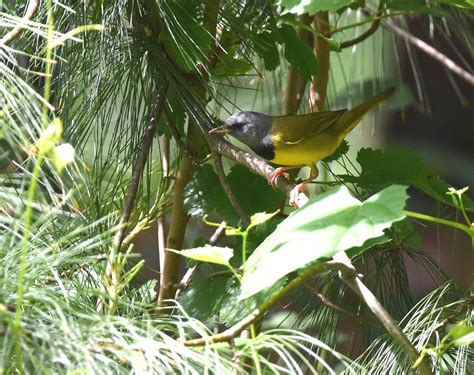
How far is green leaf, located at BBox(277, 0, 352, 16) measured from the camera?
3.43ft

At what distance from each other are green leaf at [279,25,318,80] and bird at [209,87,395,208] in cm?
25

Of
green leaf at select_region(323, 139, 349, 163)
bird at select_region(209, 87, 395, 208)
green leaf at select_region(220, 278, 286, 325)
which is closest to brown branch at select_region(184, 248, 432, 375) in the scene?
green leaf at select_region(220, 278, 286, 325)

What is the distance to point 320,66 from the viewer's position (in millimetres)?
1669

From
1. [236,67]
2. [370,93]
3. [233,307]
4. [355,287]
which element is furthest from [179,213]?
[370,93]

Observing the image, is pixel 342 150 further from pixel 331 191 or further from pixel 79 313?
pixel 79 313

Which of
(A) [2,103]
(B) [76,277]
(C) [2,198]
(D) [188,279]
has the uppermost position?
(A) [2,103]

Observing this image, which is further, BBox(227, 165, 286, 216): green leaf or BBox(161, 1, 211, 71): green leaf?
BBox(227, 165, 286, 216): green leaf

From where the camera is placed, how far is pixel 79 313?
734 millimetres

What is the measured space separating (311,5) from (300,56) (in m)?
0.25

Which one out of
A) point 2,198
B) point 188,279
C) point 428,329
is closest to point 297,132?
point 188,279

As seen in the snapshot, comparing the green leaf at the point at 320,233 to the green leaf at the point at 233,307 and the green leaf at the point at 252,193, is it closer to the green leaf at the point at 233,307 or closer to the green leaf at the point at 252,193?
the green leaf at the point at 233,307

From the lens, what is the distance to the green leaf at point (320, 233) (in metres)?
0.70

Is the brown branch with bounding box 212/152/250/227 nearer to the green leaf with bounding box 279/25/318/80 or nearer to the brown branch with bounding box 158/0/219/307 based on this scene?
the brown branch with bounding box 158/0/219/307

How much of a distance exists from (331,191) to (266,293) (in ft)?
0.49
